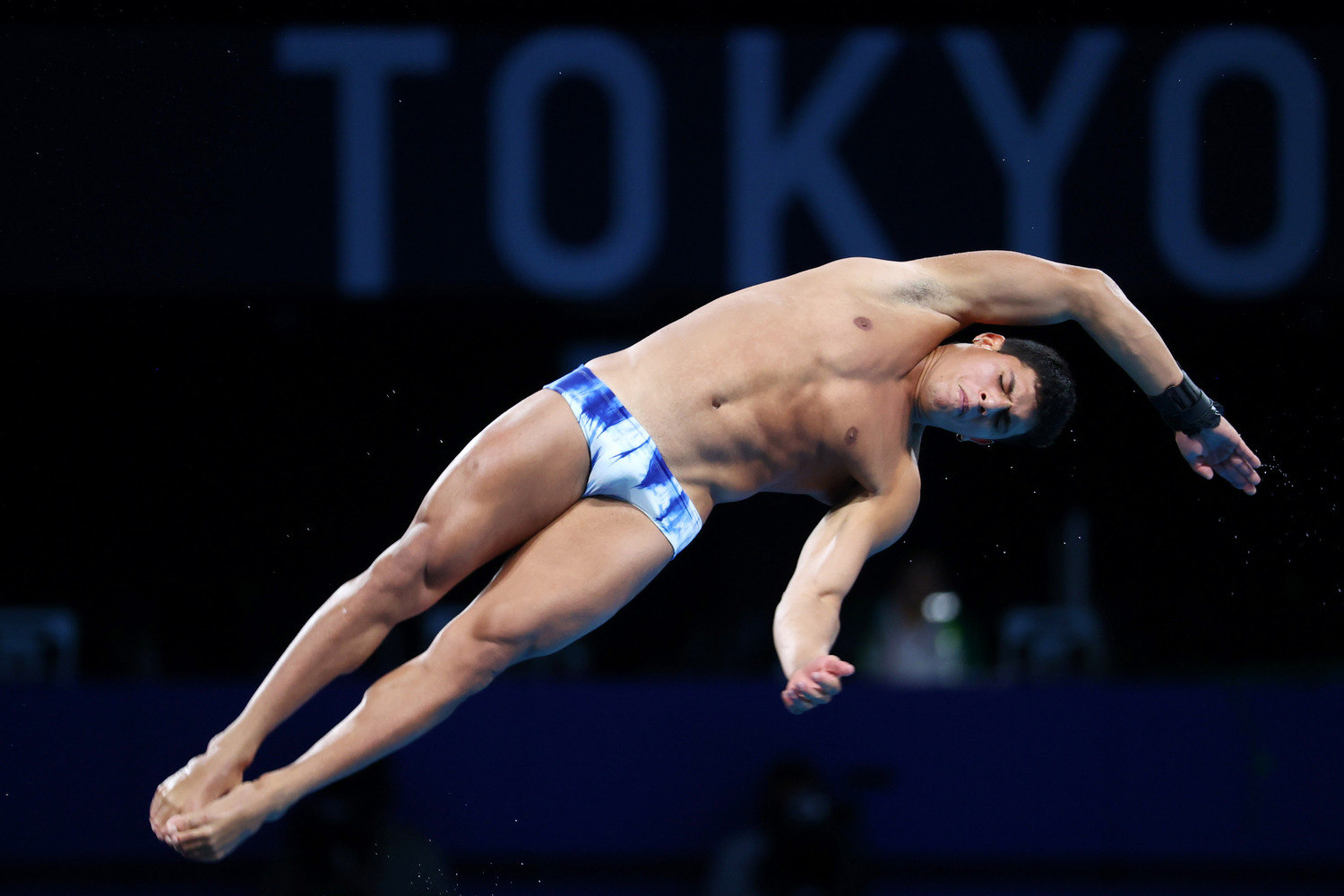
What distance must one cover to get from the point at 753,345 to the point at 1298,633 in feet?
13.8

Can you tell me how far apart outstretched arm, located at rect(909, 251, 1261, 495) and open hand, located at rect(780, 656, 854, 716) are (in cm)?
124

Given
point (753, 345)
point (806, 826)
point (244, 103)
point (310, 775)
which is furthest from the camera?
point (244, 103)

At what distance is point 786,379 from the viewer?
12.3 ft

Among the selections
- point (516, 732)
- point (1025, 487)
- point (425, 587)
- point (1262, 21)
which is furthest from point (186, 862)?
point (1262, 21)

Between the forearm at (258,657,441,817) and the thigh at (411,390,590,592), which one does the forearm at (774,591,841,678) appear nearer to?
the thigh at (411,390,590,592)

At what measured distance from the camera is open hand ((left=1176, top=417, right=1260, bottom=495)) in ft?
13.2

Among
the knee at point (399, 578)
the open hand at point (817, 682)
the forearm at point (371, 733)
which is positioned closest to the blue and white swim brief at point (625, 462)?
the knee at point (399, 578)

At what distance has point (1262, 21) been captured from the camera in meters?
6.45

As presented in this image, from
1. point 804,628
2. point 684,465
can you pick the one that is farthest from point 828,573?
point 684,465

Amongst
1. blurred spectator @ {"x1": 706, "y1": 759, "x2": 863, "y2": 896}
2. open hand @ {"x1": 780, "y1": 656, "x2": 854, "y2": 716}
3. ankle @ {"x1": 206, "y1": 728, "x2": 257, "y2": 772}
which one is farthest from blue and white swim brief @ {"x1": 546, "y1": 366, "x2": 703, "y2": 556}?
blurred spectator @ {"x1": 706, "y1": 759, "x2": 863, "y2": 896}

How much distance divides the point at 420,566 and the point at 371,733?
408 mm

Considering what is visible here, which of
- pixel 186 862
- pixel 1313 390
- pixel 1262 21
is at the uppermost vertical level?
pixel 1262 21

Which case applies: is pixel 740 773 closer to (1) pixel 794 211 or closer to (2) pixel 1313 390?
(1) pixel 794 211

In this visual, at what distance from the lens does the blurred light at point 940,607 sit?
6.19 metres
